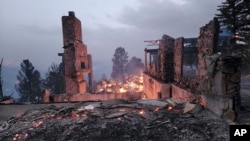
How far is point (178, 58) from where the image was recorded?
42.1 feet

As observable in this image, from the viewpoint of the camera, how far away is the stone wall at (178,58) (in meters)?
12.3

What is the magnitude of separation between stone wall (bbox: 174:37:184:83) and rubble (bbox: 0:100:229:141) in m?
4.85

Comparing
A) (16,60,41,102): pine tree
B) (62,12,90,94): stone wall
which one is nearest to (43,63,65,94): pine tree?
(16,60,41,102): pine tree

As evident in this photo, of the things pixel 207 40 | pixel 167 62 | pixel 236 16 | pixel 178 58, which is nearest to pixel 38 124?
pixel 207 40

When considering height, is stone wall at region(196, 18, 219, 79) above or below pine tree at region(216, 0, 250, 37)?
below

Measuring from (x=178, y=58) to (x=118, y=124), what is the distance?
297 inches

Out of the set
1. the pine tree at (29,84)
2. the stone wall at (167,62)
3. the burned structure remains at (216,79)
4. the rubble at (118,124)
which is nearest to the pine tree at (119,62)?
the pine tree at (29,84)

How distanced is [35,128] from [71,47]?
11.2m

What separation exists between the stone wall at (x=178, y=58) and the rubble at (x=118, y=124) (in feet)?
15.9

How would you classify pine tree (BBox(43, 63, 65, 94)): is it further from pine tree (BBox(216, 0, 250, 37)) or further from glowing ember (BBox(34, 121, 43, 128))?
glowing ember (BBox(34, 121, 43, 128))

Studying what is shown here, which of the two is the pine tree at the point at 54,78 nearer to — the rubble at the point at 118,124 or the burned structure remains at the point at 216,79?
the burned structure remains at the point at 216,79

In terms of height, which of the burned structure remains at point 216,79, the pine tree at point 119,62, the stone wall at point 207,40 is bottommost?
the burned structure remains at point 216,79

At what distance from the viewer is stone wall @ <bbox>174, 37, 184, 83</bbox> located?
1228 cm

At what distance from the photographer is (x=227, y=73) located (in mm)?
6566
